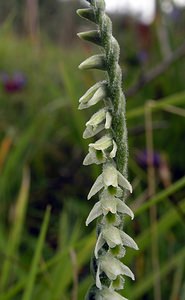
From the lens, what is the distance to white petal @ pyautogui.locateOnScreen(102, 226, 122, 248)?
1.95ft

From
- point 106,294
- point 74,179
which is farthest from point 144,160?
point 106,294

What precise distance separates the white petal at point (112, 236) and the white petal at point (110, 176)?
1.8 inches

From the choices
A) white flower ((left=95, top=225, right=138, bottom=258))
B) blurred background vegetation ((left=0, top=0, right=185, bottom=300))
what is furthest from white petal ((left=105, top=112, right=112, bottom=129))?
blurred background vegetation ((left=0, top=0, right=185, bottom=300))

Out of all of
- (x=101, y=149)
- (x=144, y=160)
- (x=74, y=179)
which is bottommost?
(x=101, y=149)

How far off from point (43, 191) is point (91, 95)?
1.97 meters

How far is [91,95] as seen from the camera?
63 centimetres

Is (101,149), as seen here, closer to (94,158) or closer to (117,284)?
(94,158)

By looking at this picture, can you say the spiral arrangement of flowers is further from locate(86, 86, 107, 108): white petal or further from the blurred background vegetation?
the blurred background vegetation

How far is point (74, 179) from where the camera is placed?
273 centimetres

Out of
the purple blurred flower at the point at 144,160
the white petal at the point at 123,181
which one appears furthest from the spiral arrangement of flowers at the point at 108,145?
the purple blurred flower at the point at 144,160

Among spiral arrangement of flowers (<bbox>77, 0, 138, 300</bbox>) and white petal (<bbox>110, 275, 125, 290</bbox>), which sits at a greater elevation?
spiral arrangement of flowers (<bbox>77, 0, 138, 300</bbox>)

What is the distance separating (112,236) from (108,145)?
0.29 feet

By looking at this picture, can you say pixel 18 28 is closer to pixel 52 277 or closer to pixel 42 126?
pixel 42 126

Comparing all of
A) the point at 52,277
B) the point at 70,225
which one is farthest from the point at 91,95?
the point at 70,225
